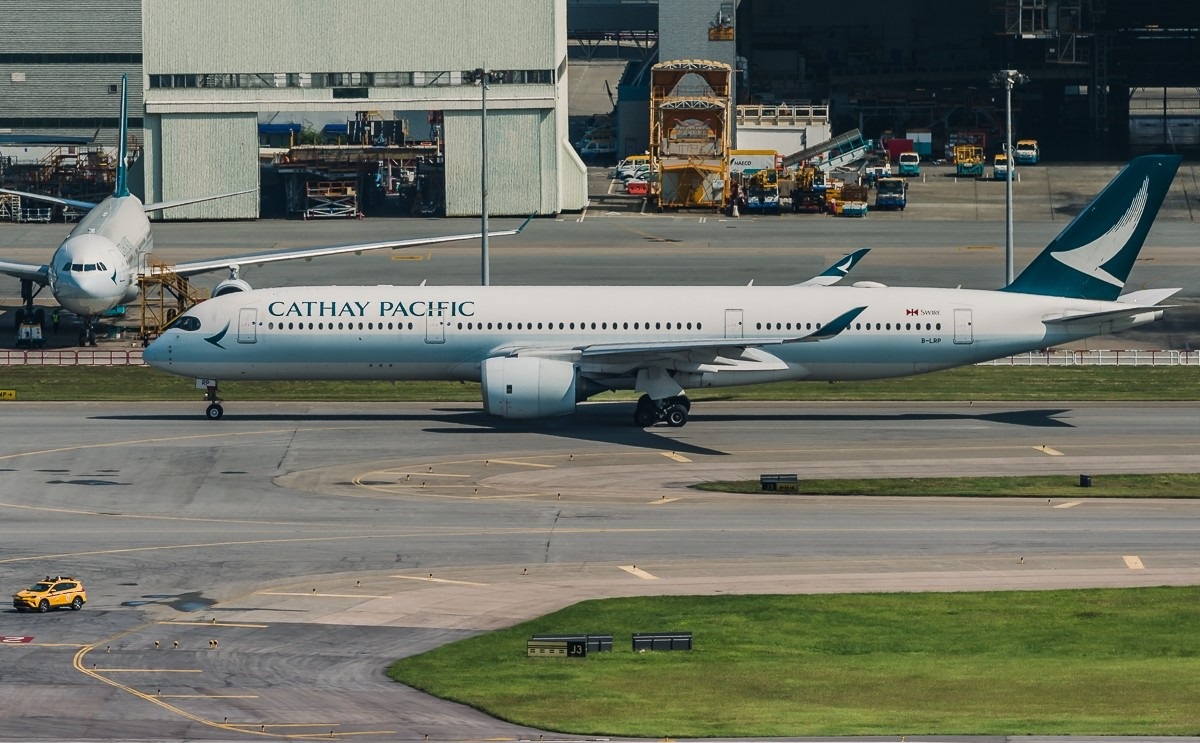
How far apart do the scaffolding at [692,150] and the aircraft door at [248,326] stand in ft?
213

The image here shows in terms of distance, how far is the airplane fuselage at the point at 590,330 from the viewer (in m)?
59.3

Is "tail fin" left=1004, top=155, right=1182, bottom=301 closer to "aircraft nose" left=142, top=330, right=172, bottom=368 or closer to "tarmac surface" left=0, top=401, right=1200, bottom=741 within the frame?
"tarmac surface" left=0, top=401, right=1200, bottom=741

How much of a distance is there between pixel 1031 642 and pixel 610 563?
10990mm

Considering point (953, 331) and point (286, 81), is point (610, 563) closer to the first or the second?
point (953, 331)

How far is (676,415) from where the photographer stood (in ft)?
194

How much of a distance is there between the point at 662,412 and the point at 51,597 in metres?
26.1

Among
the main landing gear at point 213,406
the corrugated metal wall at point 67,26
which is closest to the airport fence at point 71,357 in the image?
the main landing gear at point 213,406

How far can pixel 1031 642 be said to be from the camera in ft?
115

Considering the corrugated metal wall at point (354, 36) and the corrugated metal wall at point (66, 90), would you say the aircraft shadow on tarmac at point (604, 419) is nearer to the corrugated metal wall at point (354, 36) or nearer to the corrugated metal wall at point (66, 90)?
the corrugated metal wall at point (354, 36)

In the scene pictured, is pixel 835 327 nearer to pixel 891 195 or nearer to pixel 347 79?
pixel 347 79

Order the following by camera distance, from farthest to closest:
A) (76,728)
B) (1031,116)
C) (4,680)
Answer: (1031,116) → (4,680) → (76,728)

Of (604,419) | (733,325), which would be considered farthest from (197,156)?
(733,325)

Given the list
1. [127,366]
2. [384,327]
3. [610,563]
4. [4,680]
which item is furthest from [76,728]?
[127,366]

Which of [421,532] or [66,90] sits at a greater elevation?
[66,90]
